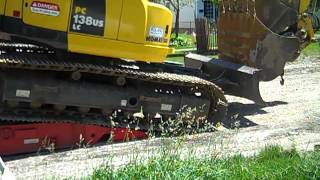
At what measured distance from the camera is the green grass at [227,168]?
5.38 m

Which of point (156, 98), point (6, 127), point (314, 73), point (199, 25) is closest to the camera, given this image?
point (6, 127)

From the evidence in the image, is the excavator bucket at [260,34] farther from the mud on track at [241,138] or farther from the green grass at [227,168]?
the green grass at [227,168]

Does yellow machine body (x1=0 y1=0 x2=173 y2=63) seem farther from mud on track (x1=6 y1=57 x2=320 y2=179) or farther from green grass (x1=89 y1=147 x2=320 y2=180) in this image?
green grass (x1=89 y1=147 x2=320 y2=180)

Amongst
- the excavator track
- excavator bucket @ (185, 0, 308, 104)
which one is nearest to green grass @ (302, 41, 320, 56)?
excavator bucket @ (185, 0, 308, 104)

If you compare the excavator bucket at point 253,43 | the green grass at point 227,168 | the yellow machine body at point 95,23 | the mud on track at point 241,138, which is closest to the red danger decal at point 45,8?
the yellow machine body at point 95,23

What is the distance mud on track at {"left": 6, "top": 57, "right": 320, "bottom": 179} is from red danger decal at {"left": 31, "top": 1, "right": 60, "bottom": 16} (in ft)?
6.42

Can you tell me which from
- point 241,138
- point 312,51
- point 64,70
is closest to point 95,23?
point 64,70

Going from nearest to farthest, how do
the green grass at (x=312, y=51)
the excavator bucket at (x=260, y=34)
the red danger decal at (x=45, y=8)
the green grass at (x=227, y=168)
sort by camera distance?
the green grass at (x=227, y=168), the red danger decal at (x=45, y=8), the excavator bucket at (x=260, y=34), the green grass at (x=312, y=51)

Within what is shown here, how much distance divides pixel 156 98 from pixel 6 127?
2368mm

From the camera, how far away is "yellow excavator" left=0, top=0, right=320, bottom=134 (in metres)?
7.96

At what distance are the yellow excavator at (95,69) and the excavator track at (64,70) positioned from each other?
0.01m

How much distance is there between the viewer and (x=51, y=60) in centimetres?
820

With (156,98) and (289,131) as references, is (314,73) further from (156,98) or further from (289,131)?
(156,98)

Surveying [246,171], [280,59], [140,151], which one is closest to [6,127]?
[140,151]
